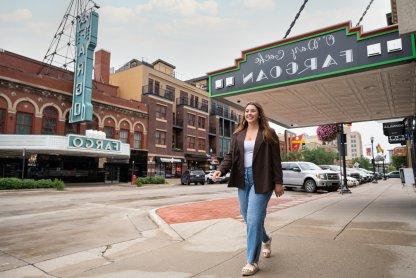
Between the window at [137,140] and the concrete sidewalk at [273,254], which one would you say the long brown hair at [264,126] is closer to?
the concrete sidewalk at [273,254]

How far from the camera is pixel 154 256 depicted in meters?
4.78

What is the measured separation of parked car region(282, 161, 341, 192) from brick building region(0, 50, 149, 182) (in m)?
18.2

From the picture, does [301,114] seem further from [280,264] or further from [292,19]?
[280,264]

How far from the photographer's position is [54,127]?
31.7 meters

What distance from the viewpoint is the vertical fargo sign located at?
3103 centimetres

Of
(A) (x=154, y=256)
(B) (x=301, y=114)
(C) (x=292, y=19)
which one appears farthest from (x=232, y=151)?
(B) (x=301, y=114)

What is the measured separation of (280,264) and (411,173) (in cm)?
1718

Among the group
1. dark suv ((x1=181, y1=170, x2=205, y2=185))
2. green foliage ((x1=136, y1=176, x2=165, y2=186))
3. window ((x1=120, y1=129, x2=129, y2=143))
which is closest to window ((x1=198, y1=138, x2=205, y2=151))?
window ((x1=120, y1=129, x2=129, y2=143))

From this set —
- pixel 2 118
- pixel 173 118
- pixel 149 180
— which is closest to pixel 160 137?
pixel 173 118

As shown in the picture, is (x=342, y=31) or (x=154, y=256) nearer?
(x=154, y=256)

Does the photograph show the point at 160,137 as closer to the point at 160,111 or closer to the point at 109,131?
the point at 160,111

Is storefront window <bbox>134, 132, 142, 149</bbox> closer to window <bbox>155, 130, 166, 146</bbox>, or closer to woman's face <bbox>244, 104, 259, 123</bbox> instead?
window <bbox>155, 130, 166, 146</bbox>

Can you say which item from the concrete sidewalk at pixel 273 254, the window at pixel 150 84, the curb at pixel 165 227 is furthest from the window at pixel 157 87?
the concrete sidewalk at pixel 273 254

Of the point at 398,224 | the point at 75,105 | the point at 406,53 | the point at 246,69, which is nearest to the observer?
the point at 398,224
